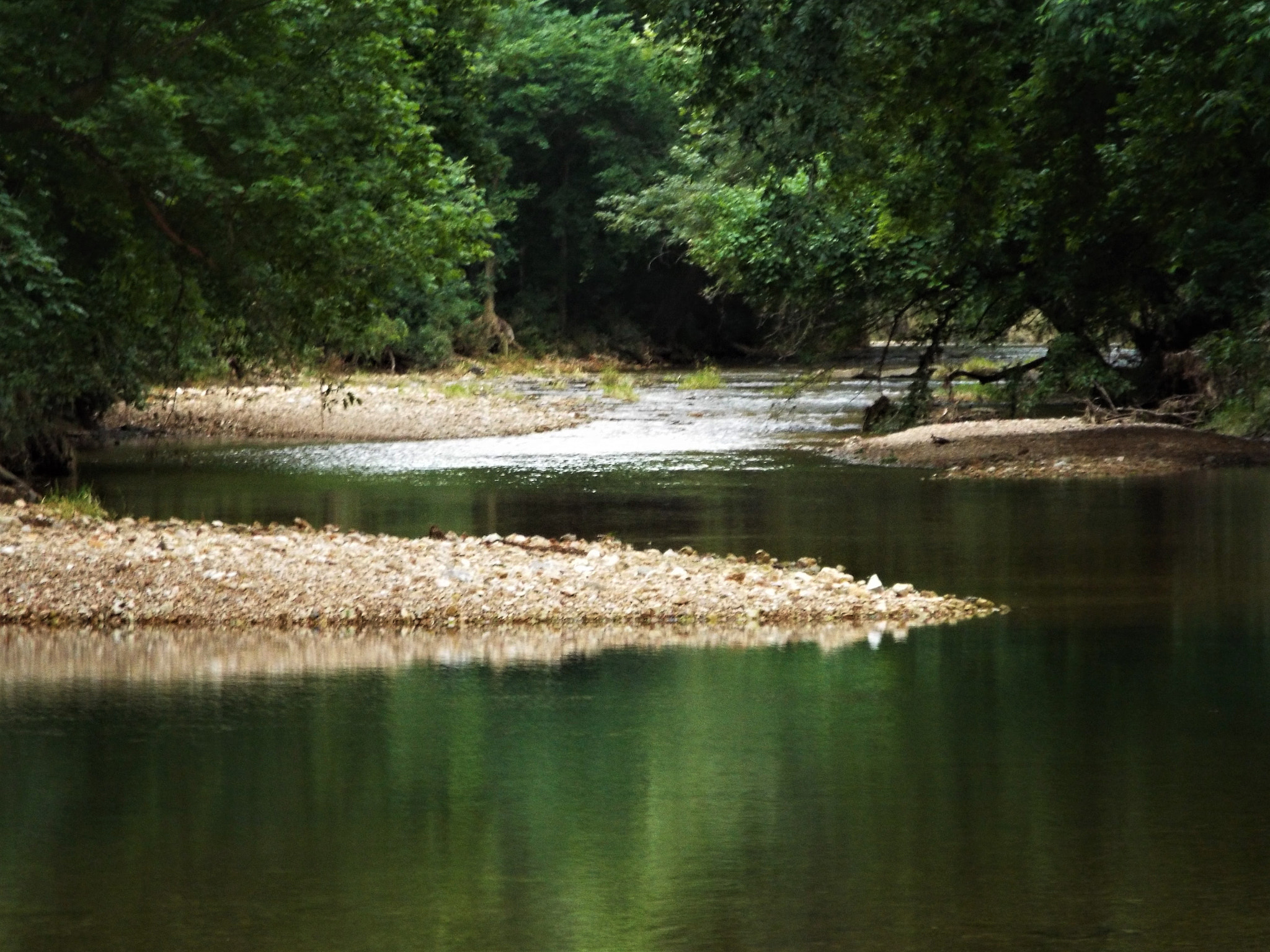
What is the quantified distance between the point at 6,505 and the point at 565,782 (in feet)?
35.5

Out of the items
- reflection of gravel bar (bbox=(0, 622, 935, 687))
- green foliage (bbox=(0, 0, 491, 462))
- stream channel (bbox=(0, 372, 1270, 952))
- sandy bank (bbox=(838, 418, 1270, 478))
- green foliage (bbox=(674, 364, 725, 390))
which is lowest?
stream channel (bbox=(0, 372, 1270, 952))

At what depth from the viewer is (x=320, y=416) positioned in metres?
31.8

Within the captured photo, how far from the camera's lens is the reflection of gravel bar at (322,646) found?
10.6 m

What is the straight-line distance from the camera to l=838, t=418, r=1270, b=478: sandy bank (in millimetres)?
23422

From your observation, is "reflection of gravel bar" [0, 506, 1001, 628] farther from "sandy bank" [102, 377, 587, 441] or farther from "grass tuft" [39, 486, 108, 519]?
"sandy bank" [102, 377, 587, 441]

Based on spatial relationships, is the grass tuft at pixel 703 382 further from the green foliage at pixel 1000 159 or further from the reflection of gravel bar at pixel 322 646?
the reflection of gravel bar at pixel 322 646

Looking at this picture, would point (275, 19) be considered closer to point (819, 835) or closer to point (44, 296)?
point (44, 296)

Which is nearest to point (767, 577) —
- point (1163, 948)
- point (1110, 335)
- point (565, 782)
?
point (565, 782)

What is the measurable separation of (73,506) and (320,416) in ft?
49.1

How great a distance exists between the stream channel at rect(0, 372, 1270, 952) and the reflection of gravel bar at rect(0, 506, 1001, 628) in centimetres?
93

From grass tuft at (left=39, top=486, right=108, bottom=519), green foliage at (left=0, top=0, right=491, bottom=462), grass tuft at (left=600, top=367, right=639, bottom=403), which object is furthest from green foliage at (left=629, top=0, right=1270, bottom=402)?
grass tuft at (left=600, top=367, right=639, bottom=403)

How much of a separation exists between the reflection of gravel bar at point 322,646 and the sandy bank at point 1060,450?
1199cm

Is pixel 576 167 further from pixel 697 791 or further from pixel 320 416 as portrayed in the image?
pixel 697 791

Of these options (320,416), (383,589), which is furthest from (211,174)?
(320,416)
